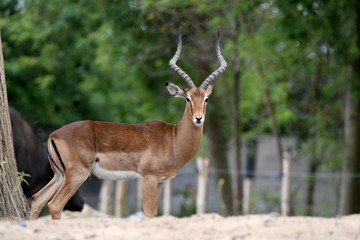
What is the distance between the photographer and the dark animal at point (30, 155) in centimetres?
726

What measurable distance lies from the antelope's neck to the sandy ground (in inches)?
36.7

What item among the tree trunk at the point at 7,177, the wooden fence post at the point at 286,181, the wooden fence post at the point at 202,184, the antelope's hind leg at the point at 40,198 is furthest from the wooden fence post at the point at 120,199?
the antelope's hind leg at the point at 40,198

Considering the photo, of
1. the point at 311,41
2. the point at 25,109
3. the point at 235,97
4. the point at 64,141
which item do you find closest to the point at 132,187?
the point at 25,109

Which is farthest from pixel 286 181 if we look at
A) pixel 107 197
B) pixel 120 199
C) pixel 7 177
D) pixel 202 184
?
pixel 7 177

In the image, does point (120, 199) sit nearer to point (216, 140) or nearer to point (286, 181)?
point (286, 181)

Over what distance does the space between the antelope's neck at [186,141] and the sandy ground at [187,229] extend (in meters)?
0.93

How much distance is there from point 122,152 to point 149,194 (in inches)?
19.0

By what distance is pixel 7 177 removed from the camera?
16.2 feet

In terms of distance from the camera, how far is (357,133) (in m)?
11.3

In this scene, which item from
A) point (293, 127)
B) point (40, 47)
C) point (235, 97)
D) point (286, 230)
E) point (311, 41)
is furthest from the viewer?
point (293, 127)

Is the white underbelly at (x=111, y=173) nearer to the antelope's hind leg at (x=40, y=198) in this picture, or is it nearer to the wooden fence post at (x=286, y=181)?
the antelope's hind leg at (x=40, y=198)

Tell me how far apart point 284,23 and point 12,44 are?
8.57 metres

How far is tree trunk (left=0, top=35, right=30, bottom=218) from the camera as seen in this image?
16.0 feet

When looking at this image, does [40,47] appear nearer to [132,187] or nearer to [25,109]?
[25,109]
